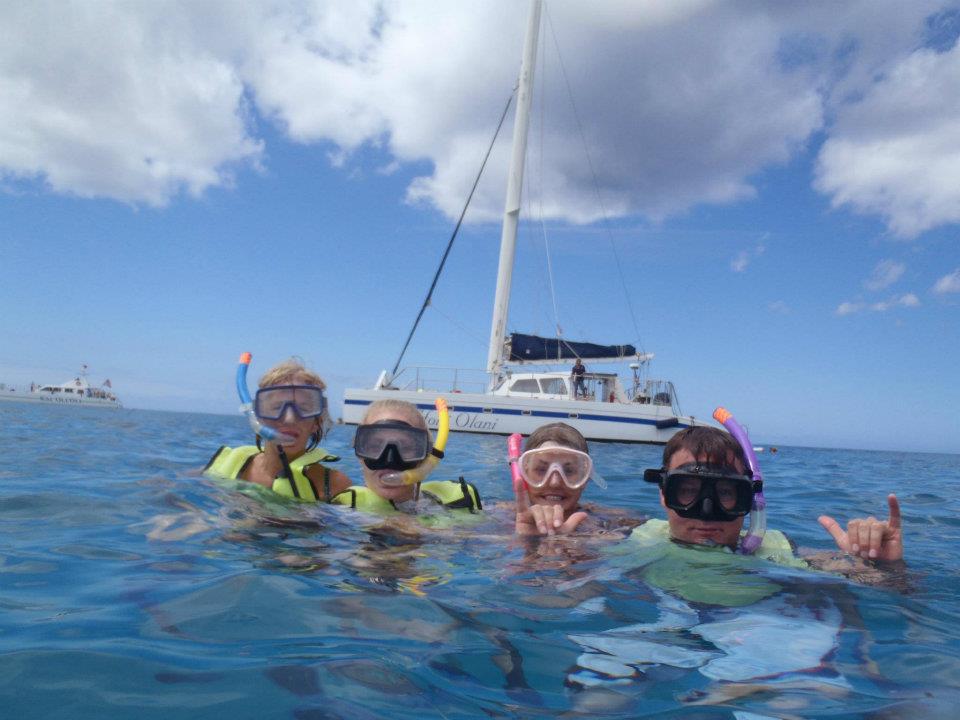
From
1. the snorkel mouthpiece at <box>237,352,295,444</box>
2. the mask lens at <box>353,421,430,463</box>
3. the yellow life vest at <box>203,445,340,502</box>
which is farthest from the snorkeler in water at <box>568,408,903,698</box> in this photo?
the snorkel mouthpiece at <box>237,352,295,444</box>

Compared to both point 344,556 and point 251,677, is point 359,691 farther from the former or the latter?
point 344,556

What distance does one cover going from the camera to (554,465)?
10.2 feet

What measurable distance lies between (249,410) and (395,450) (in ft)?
3.04

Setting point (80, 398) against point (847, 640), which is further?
point (80, 398)

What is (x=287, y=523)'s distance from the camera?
123 inches

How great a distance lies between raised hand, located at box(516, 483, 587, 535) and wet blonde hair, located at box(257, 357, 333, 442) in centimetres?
139

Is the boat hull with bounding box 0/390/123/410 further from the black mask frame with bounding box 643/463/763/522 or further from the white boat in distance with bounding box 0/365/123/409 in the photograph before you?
the black mask frame with bounding box 643/463/763/522

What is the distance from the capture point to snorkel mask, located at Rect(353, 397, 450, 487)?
3.30 meters

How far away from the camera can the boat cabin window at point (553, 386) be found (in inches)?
782

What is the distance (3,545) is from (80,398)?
7270 centimetres

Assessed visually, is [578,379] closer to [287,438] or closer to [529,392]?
[529,392]

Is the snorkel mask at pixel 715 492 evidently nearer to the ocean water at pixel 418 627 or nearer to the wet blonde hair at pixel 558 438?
the ocean water at pixel 418 627

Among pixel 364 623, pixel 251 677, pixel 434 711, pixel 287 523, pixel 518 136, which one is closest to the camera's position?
pixel 434 711

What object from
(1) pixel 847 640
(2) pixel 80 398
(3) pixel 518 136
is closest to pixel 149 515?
(1) pixel 847 640
